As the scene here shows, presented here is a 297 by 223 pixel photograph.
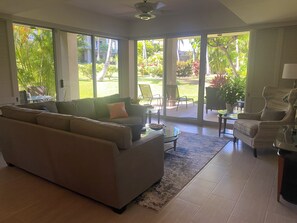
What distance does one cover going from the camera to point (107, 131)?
217cm

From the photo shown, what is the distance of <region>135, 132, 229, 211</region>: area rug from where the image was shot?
2516 mm

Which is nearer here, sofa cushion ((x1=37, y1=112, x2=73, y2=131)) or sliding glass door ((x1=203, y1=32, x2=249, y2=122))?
sofa cushion ((x1=37, y1=112, x2=73, y2=131))

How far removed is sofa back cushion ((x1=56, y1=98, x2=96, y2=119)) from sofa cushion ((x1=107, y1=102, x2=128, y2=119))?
13.7 inches

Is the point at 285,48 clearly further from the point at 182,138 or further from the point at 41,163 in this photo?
the point at 41,163

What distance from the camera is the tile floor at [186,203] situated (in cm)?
219

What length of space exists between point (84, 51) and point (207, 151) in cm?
385

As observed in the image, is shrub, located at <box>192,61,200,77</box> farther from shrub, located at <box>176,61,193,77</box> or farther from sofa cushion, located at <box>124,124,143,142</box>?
sofa cushion, located at <box>124,124,143,142</box>

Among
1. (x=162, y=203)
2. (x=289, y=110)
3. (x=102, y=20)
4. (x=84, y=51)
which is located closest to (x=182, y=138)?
(x=289, y=110)

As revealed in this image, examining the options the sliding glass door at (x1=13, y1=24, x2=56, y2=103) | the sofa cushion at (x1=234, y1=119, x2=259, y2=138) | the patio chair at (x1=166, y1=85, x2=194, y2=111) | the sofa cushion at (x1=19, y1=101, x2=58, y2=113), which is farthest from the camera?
the patio chair at (x1=166, y1=85, x2=194, y2=111)

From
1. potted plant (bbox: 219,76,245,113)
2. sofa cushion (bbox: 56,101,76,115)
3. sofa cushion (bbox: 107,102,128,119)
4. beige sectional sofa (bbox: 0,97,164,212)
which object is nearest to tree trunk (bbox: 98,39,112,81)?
sofa cushion (bbox: 107,102,128,119)

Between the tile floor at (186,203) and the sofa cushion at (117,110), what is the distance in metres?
1.87

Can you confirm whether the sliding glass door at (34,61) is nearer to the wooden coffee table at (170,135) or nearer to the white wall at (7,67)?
the white wall at (7,67)

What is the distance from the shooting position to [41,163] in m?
2.79

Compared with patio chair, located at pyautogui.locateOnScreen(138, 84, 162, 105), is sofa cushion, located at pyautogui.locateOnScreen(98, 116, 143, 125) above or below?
below
